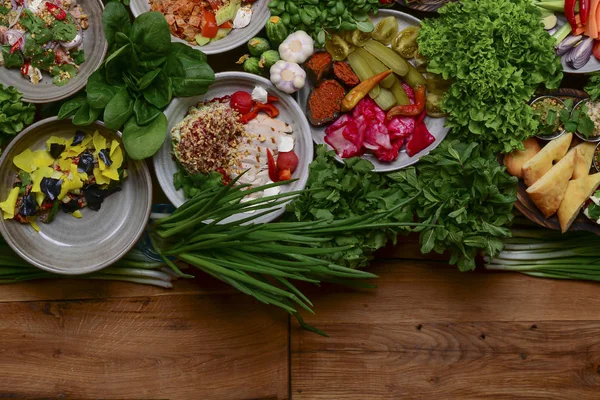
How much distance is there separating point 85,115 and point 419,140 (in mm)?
1105

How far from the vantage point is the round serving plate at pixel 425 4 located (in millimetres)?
2035

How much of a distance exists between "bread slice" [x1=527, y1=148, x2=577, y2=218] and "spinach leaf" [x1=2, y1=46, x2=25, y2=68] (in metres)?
1.74

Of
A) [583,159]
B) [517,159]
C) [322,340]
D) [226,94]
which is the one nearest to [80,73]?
[226,94]

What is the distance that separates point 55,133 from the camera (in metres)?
2.03

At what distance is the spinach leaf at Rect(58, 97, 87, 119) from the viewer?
1.89m

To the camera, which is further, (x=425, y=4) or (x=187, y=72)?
(x=425, y=4)

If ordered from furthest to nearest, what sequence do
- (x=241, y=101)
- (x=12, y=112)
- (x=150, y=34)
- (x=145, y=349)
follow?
(x=145, y=349) → (x=241, y=101) → (x=12, y=112) → (x=150, y=34)

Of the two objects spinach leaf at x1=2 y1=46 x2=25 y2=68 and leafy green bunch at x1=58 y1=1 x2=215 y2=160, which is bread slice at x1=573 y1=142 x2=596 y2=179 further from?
spinach leaf at x1=2 y1=46 x2=25 y2=68

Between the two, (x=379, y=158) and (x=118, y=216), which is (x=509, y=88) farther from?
(x=118, y=216)

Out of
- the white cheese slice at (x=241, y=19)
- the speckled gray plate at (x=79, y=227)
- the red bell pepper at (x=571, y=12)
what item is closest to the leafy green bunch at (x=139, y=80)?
the speckled gray plate at (x=79, y=227)

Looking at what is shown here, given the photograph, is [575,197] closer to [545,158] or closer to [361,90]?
[545,158]

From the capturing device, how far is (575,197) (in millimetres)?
1959

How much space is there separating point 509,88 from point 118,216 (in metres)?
1.38

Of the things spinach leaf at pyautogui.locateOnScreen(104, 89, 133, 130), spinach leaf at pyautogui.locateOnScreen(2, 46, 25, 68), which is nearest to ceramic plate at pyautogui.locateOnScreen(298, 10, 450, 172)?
spinach leaf at pyautogui.locateOnScreen(104, 89, 133, 130)
